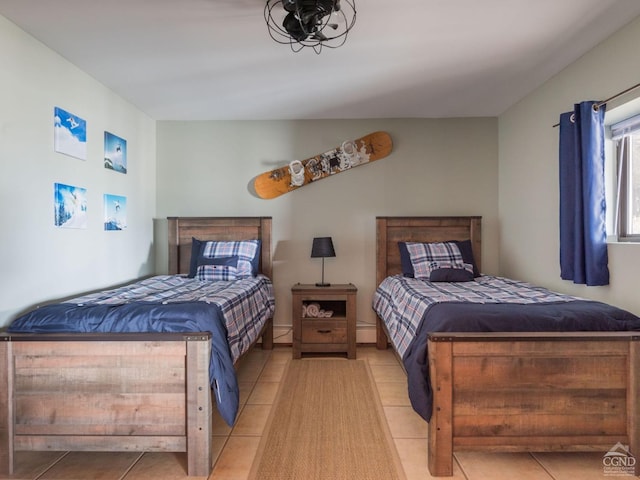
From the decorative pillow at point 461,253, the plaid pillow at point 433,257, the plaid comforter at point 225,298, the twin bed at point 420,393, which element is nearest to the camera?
the twin bed at point 420,393

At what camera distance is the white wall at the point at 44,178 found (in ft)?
6.93

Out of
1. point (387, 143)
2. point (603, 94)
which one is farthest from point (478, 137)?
point (603, 94)

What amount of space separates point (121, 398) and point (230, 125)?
113 inches

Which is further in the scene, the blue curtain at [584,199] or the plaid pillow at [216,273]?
the plaid pillow at [216,273]

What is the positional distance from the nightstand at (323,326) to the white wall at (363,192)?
0.40 m

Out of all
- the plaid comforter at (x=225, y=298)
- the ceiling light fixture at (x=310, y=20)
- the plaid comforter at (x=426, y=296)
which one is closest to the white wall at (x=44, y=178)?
the plaid comforter at (x=225, y=298)

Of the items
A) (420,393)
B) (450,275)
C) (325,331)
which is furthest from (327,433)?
(450,275)

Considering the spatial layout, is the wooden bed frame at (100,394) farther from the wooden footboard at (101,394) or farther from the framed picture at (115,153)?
the framed picture at (115,153)

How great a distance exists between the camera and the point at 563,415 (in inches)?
68.8

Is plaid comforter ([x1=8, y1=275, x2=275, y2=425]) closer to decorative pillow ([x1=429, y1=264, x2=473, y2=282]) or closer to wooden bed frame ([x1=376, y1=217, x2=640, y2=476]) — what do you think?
wooden bed frame ([x1=376, y1=217, x2=640, y2=476])

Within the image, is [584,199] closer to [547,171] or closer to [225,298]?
[547,171]

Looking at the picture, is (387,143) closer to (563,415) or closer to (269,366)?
(269,366)

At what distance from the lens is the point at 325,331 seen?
349cm

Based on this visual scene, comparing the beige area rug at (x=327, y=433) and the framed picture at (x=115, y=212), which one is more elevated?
the framed picture at (x=115, y=212)
